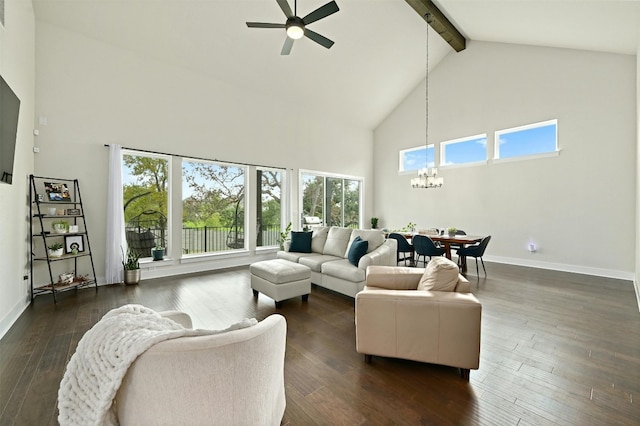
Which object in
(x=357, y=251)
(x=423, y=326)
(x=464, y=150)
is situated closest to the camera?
(x=423, y=326)

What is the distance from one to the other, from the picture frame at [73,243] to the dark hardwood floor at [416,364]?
2.20 ft

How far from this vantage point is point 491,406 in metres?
1.83

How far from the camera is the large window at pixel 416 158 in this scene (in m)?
7.83

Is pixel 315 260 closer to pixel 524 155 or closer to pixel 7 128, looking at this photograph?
pixel 7 128

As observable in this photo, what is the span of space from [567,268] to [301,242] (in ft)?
17.8

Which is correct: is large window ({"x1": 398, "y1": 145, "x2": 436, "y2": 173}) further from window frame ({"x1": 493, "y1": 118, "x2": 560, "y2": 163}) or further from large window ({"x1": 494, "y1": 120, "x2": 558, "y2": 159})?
large window ({"x1": 494, "y1": 120, "x2": 558, "y2": 159})

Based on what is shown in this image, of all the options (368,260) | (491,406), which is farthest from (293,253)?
(491,406)

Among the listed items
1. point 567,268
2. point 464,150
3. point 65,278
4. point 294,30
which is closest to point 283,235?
point 65,278

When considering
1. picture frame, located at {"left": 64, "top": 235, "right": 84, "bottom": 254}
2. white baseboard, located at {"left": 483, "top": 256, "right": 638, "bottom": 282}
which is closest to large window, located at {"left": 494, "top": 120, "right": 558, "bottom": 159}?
white baseboard, located at {"left": 483, "top": 256, "right": 638, "bottom": 282}

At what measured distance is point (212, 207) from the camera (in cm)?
600

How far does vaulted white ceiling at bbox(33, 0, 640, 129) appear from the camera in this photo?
4.19 metres

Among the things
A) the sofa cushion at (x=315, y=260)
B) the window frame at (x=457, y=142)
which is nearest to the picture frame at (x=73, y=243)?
the sofa cushion at (x=315, y=260)

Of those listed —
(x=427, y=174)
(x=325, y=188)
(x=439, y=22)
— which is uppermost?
(x=439, y=22)

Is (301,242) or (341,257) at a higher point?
(301,242)
